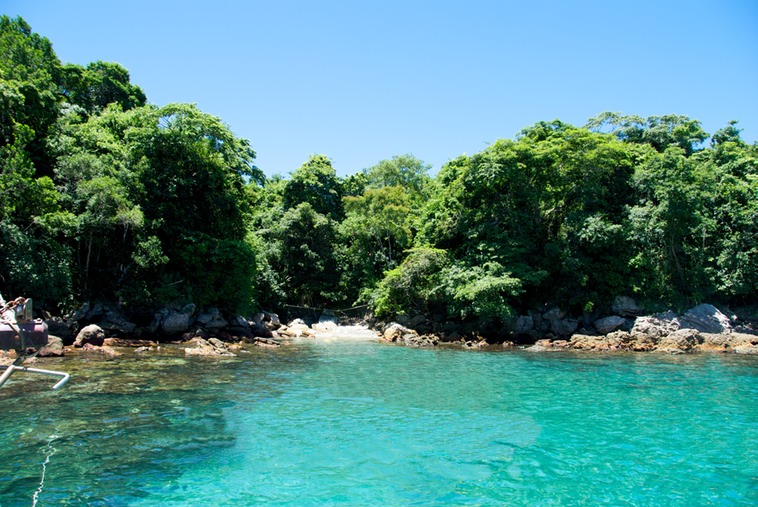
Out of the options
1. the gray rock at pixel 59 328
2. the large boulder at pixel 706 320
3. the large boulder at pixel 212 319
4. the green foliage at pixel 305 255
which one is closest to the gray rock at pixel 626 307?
the large boulder at pixel 706 320

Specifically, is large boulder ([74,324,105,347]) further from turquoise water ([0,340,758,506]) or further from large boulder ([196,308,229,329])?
large boulder ([196,308,229,329])

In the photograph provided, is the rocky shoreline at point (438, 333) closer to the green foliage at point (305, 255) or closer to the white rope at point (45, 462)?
the green foliage at point (305, 255)

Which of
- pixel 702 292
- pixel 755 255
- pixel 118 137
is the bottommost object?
pixel 702 292

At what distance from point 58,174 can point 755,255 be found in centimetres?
3685

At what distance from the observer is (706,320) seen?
88.2ft

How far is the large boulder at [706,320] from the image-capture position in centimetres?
2666

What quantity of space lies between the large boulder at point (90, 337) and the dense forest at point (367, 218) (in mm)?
2214

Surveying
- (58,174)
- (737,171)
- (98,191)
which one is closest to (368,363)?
(98,191)

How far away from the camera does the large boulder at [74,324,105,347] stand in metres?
18.7

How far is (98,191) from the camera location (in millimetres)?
21078

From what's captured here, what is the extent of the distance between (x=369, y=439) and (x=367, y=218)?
29.2m

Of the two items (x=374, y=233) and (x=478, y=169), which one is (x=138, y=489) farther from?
(x=374, y=233)

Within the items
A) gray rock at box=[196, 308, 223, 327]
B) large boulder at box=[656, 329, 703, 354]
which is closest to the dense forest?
gray rock at box=[196, 308, 223, 327]

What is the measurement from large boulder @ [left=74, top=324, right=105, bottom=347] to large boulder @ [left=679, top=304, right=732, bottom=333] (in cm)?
2886
